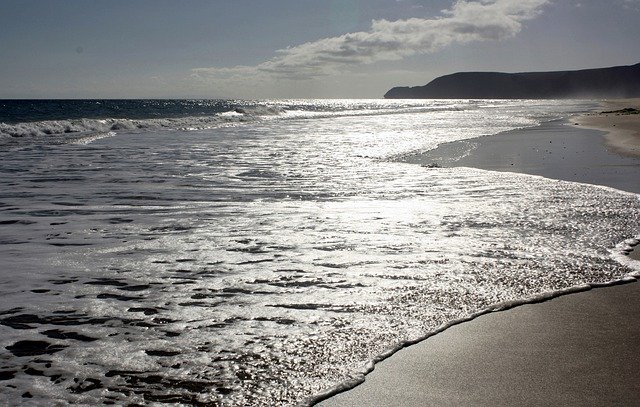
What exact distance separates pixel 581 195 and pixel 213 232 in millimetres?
5657

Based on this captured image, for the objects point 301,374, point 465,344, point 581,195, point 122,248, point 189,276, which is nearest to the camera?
point 301,374

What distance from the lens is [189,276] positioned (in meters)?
4.75

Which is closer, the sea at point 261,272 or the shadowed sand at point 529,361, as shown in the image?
the shadowed sand at point 529,361

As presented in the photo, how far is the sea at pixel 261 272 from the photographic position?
303 centimetres

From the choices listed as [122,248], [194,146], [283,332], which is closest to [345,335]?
[283,332]

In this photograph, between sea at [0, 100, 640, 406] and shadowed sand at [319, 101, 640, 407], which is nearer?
shadowed sand at [319, 101, 640, 407]

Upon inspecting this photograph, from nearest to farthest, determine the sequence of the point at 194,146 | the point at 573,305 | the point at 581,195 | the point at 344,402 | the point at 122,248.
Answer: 1. the point at 344,402
2. the point at 573,305
3. the point at 122,248
4. the point at 581,195
5. the point at 194,146

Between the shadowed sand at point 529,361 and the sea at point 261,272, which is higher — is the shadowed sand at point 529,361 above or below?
below

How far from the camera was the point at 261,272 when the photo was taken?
191 inches

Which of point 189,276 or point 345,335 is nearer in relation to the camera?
point 345,335

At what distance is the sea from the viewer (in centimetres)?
303

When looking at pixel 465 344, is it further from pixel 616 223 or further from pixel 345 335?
pixel 616 223

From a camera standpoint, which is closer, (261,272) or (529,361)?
(529,361)

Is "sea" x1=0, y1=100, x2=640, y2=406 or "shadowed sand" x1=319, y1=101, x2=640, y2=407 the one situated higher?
"sea" x1=0, y1=100, x2=640, y2=406
